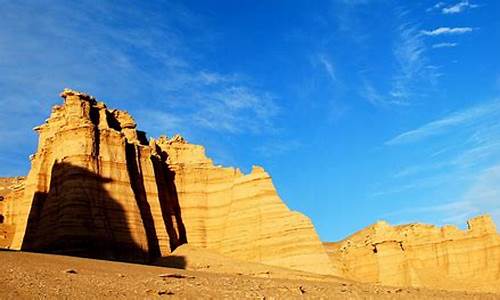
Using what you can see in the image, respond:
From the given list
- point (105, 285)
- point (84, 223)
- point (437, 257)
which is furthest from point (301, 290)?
point (437, 257)

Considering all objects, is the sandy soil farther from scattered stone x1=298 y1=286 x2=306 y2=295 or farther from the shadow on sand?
the shadow on sand

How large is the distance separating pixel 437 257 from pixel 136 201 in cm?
3635

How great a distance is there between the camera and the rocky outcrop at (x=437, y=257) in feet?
218

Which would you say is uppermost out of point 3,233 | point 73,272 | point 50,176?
point 50,176

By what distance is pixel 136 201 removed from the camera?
5397 centimetres

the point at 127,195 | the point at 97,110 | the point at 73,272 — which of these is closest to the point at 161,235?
the point at 127,195

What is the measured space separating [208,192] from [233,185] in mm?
3413

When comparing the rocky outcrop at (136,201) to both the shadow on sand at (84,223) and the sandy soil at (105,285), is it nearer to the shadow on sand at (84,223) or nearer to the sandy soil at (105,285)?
the shadow on sand at (84,223)

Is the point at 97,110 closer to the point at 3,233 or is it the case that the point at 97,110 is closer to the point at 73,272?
the point at 3,233

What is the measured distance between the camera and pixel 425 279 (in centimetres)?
6706

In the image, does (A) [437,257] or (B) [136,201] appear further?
(A) [437,257]

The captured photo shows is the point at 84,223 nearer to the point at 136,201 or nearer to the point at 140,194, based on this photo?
the point at 136,201

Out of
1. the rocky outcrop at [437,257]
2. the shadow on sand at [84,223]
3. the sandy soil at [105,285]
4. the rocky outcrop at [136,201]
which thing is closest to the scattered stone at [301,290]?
the sandy soil at [105,285]

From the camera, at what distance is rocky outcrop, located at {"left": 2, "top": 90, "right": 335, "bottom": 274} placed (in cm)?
4869
